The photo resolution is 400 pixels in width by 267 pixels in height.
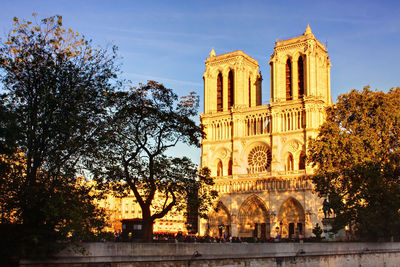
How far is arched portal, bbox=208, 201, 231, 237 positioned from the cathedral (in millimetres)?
→ 127

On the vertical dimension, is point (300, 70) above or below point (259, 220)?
above

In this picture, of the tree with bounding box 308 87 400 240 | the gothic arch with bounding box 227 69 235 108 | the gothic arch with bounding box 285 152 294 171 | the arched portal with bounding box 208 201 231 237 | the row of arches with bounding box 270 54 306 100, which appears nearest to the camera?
the tree with bounding box 308 87 400 240

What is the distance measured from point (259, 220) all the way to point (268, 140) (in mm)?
9827

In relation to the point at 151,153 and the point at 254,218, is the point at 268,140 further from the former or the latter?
the point at 151,153

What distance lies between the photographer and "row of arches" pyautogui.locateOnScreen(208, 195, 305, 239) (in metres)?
61.5

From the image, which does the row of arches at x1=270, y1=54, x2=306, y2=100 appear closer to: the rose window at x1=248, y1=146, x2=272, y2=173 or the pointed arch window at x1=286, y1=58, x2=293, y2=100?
the pointed arch window at x1=286, y1=58, x2=293, y2=100

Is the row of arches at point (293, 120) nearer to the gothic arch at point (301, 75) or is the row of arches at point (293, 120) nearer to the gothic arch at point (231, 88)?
the gothic arch at point (301, 75)

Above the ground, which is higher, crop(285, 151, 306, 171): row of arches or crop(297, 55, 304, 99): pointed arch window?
crop(297, 55, 304, 99): pointed arch window

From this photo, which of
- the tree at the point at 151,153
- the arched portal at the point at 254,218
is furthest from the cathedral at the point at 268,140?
the tree at the point at 151,153

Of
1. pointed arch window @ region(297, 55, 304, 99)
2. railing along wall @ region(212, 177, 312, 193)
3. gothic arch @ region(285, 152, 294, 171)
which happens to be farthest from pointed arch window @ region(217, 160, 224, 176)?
pointed arch window @ region(297, 55, 304, 99)

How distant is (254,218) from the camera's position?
6481 centimetres

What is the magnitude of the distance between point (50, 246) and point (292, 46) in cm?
5173

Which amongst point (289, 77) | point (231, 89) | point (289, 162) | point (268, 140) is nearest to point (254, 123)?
point (268, 140)

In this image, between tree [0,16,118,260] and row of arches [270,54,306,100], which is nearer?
tree [0,16,118,260]
